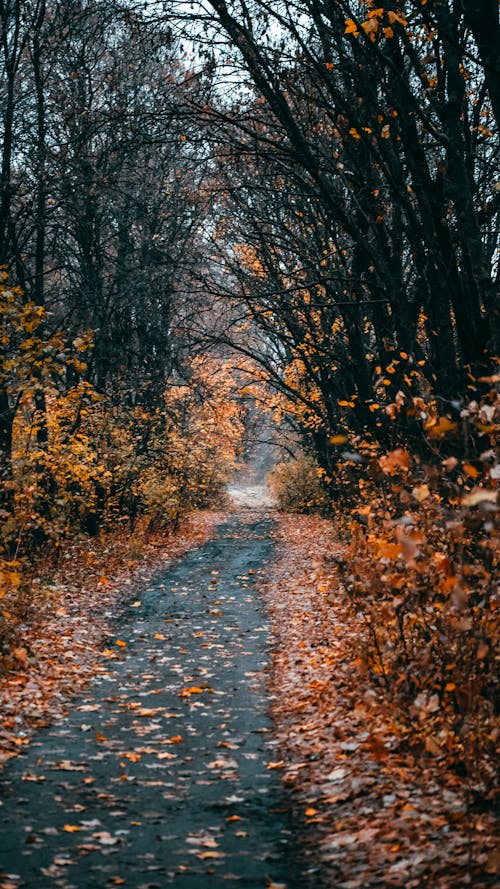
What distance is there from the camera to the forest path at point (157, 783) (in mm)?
4652

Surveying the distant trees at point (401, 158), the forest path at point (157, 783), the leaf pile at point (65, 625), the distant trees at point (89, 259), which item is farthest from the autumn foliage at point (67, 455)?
the distant trees at point (401, 158)

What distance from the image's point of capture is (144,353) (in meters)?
20.6

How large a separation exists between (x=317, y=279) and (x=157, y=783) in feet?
33.0

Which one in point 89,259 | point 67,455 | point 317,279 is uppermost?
point 89,259

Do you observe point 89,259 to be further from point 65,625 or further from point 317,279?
point 65,625

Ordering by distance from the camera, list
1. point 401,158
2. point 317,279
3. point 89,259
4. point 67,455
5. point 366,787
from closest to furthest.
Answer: point 366,787, point 401,158, point 67,455, point 317,279, point 89,259

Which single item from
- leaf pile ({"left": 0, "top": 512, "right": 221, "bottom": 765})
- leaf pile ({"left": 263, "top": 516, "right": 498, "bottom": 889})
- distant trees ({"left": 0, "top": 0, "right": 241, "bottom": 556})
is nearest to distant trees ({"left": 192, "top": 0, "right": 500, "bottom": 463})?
distant trees ({"left": 0, "top": 0, "right": 241, "bottom": 556})

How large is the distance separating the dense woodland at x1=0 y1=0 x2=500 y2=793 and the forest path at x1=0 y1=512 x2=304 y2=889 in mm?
1242

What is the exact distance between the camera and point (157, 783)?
19.6 feet

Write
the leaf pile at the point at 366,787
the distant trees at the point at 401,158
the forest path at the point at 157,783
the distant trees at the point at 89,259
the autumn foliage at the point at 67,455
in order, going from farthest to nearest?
the distant trees at the point at 89,259
the autumn foliage at the point at 67,455
the distant trees at the point at 401,158
the forest path at the point at 157,783
the leaf pile at the point at 366,787

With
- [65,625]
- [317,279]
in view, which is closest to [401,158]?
[317,279]

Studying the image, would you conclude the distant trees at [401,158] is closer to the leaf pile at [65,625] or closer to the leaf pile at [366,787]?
the leaf pile at [366,787]

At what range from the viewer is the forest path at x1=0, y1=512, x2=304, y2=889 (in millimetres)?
4652

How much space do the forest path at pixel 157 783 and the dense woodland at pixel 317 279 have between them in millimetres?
1242
